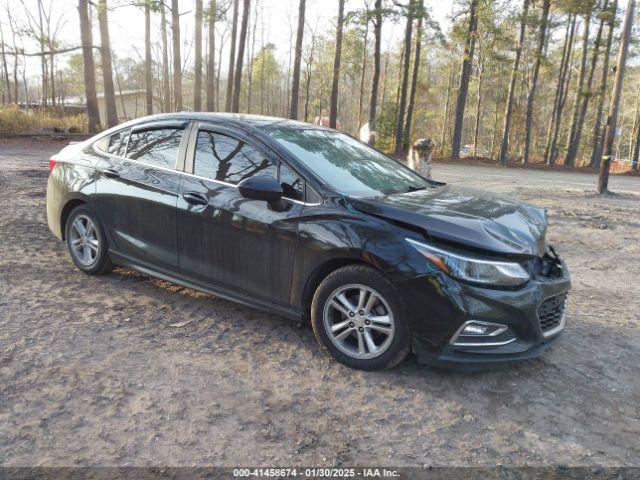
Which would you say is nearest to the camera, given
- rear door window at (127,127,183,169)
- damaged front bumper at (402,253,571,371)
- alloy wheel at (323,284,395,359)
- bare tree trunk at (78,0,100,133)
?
damaged front bumper at (402,253,571,371)

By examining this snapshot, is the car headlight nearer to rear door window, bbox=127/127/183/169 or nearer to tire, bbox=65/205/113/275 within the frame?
rear door window, bbox=127/127/183/169

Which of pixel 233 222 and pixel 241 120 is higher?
pixel 241 120

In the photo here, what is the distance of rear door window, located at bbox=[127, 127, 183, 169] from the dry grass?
2035cm

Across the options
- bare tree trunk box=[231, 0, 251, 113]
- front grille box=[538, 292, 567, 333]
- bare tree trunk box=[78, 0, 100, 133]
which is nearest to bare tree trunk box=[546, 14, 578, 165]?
bare tree trunk box=[231, 0, 251, 113]

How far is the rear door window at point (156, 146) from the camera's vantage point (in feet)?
14.0

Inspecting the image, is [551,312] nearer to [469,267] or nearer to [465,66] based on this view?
[469,267]

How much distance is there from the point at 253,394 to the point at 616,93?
42.7 feet

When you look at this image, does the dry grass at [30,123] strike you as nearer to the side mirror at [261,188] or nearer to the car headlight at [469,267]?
the side mirror at [261,188]

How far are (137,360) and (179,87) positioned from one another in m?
A: 27.0

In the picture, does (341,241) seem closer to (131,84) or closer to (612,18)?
(612,18)

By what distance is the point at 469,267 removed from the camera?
3.02 meters

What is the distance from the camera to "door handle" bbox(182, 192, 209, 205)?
3887 millimetres

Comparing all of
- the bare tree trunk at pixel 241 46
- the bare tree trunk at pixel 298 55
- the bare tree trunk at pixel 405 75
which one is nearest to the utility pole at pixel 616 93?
the bare tree trunk at pixel 405 75

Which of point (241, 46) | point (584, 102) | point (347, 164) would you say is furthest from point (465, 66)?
point (347, 164)
